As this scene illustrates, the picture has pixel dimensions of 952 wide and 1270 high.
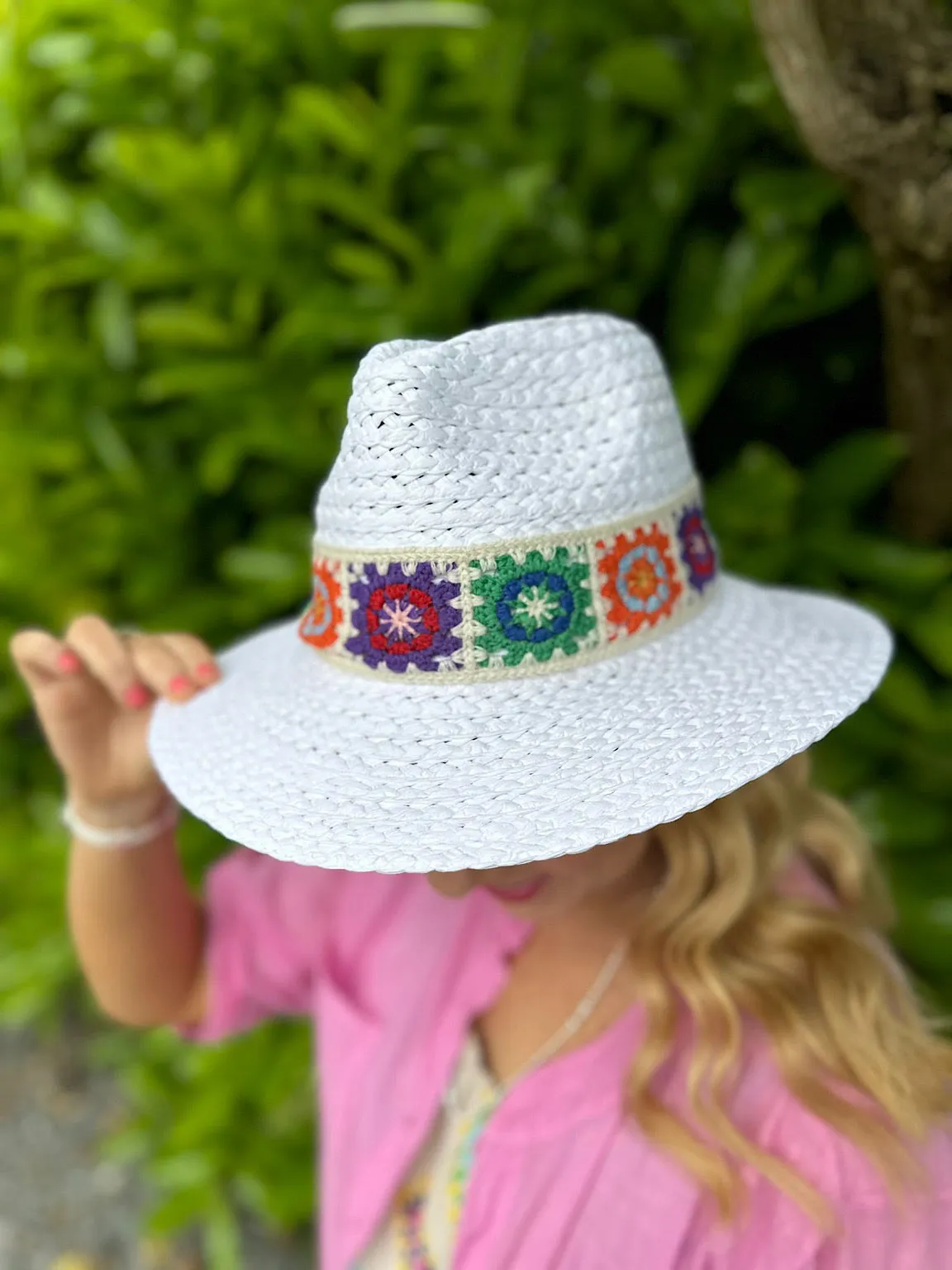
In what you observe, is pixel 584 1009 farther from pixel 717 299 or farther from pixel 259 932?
pixel 717 299

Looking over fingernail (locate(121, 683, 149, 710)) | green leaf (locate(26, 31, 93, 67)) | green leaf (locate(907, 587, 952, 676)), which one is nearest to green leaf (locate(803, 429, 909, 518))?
green leaf (locate(907, 587, 952, 676))

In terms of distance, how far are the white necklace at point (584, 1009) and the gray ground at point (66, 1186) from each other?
51.0 inches

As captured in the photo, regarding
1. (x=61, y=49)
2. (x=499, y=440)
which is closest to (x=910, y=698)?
(x=499, y=440)

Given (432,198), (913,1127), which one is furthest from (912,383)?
(913,1127)

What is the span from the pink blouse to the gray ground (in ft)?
3.45

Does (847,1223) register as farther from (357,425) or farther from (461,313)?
(461,313)

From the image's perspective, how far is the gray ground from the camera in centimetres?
185

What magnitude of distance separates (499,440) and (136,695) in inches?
17.5

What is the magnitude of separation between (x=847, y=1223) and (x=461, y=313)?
1.01 m

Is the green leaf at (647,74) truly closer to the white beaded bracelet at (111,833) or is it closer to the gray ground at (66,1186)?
the white beaded bracelet at (111,833)

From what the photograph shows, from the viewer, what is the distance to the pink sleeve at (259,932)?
40.7 inches

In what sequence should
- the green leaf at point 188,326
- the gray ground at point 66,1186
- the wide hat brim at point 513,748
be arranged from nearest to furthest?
the wide hat brim at point 513,748, the green leaf at point 188,326, the gray ground at point 66,1186

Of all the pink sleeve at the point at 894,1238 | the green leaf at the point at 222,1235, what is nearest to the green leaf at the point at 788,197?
the pink sleeve at the point at 894,1238

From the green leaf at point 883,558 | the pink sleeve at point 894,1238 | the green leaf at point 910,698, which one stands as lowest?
the pink sleeve at point 894,1238
